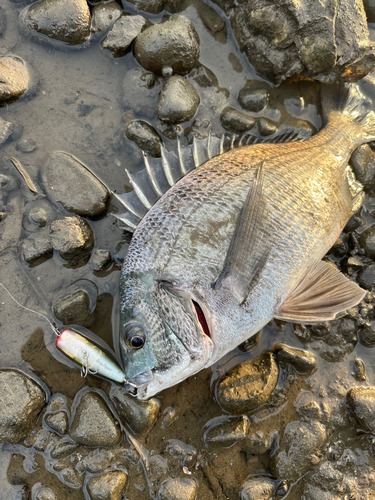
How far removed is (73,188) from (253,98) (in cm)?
223

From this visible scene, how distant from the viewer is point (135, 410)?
10.0 ft

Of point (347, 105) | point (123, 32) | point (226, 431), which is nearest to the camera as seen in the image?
point (226, 431)

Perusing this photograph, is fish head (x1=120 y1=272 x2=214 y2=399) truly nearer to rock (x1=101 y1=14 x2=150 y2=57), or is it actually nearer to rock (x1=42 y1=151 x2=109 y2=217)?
A: rock (x1=42 y1=151 x2=109 y2=217)

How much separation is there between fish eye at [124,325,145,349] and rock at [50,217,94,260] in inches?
40.8

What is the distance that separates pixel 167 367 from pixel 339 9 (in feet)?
13.1

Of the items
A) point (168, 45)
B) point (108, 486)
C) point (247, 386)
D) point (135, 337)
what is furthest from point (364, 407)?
point (168, 45)

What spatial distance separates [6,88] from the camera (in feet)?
11.4

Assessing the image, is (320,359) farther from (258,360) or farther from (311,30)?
(311,30)

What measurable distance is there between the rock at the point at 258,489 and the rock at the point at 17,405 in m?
2.01

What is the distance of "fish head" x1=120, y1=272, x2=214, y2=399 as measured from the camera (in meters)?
2.69

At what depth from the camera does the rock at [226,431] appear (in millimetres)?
3125

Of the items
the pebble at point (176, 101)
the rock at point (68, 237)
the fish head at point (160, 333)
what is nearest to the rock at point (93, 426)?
the fish head at point (160, 333)

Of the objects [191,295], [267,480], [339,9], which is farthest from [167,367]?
[339,9]

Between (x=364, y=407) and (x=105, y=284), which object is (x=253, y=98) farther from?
(x=364, y=407)
